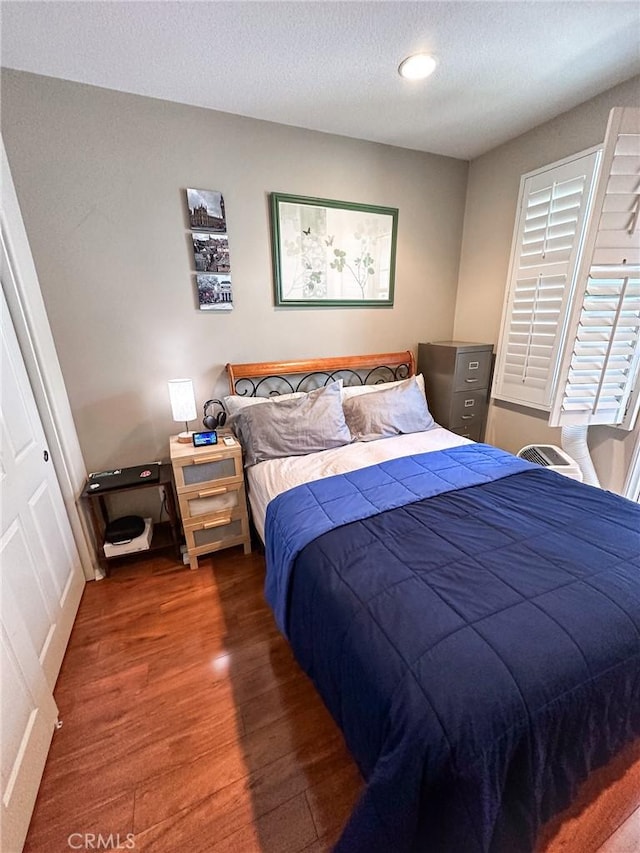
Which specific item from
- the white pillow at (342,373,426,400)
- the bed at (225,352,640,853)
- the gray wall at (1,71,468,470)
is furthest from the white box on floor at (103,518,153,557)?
the white pillow at (342,373,426,400)

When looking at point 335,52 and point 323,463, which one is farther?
point 323,463

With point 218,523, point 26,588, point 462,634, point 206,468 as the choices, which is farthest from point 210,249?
point 462,634

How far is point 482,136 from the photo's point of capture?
7.82ft

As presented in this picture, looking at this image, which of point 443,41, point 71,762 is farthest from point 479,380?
point 71,762

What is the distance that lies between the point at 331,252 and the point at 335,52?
3.32ft

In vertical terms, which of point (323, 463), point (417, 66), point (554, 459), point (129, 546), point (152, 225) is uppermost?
point (417, 66)

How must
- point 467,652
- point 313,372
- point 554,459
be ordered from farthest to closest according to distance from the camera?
1. point 313,372
2. point 554,459
3. point 467,652

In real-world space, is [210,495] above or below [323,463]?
below

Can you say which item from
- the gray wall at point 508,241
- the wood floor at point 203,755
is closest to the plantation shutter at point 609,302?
the gray wall at point 508,241

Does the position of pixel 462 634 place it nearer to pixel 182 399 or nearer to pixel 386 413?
pixel 386 413

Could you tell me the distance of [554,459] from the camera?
227 cm

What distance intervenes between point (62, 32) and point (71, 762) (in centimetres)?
→ 287

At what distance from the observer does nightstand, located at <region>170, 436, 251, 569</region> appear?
1982 millimetres

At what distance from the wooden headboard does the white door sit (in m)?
1.14
